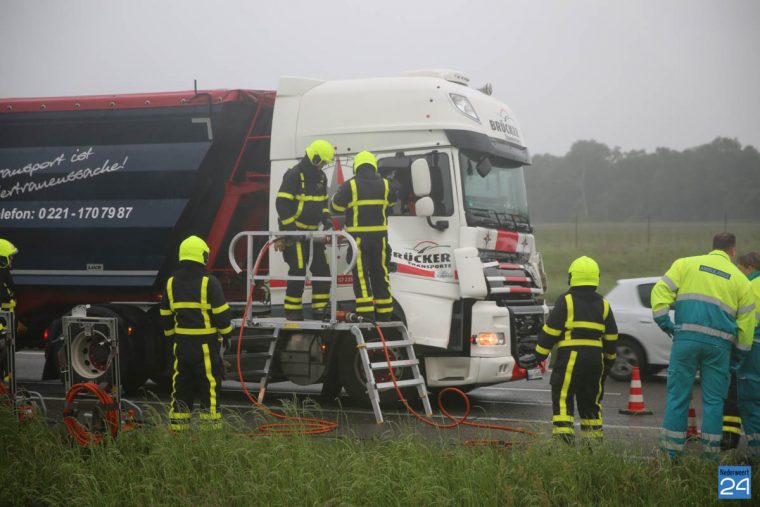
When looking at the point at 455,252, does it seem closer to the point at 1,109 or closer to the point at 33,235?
the point at 33,235

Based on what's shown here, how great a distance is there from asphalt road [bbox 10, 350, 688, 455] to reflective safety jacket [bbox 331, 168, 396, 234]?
1.80 metres

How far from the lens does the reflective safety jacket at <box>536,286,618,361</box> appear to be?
728 cm

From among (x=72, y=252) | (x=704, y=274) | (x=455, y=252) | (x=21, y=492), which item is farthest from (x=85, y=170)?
(x=704, y=274)

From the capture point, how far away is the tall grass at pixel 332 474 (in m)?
5.96

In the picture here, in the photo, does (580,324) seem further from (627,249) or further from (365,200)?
(627,249)

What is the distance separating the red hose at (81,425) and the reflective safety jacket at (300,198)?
308 centimetres

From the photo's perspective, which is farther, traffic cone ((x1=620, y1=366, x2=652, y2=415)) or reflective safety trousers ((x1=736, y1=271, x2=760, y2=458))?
traffic cone ((x1=620, y1=366, x2=652, y2=415))

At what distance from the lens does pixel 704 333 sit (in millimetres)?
7281

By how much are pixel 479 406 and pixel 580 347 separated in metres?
3.88

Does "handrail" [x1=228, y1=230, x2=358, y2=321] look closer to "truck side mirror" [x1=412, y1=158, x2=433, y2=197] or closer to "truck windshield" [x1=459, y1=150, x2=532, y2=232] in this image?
"truck side mirror" [x1=412, y1=158, x2=433, y2=197]

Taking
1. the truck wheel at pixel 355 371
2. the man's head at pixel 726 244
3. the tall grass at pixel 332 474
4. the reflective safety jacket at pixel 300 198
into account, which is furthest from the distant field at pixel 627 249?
the tall grass at pixel 332 474

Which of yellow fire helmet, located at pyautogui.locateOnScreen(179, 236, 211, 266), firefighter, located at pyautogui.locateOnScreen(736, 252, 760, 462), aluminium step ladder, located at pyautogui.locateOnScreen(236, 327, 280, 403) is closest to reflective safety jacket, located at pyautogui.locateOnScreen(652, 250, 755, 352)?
firefighter, located at pyautogui.locateOnScreen(736, 252, 760, 462)

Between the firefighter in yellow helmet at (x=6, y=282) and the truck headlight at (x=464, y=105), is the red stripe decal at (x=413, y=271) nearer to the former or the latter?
the truck headlight at (x=464, y=105)

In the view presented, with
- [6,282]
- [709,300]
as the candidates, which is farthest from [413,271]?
[6,282]
